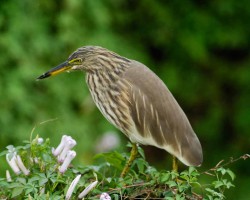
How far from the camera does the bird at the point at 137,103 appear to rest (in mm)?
2781

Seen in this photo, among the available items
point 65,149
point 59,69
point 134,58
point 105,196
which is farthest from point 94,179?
point 134,58

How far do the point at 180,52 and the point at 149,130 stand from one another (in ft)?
10.3

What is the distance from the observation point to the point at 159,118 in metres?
2.82

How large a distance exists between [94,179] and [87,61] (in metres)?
0.52

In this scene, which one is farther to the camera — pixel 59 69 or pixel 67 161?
pixel 59 69

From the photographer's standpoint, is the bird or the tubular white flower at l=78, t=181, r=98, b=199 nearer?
the tubular white flower at l=78, t=181, r=98, b=199

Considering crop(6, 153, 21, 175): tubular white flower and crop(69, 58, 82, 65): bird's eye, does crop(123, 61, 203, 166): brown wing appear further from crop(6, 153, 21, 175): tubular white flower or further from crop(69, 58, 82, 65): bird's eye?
crop(6, 153, 21, 175): tubular white flower

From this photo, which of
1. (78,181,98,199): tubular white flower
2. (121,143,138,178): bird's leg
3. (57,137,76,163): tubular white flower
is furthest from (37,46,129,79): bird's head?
(78,181,98,199): tubular white flower

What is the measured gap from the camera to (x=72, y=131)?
5.06m

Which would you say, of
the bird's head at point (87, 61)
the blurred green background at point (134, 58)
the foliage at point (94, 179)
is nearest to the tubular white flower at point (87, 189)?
the foliage at point (94, 179)

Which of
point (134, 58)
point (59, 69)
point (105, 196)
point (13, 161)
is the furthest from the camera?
point (134, 58)

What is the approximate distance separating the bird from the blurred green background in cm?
183

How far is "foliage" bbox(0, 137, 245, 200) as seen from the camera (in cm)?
246

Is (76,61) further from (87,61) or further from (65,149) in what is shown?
(65,149)
